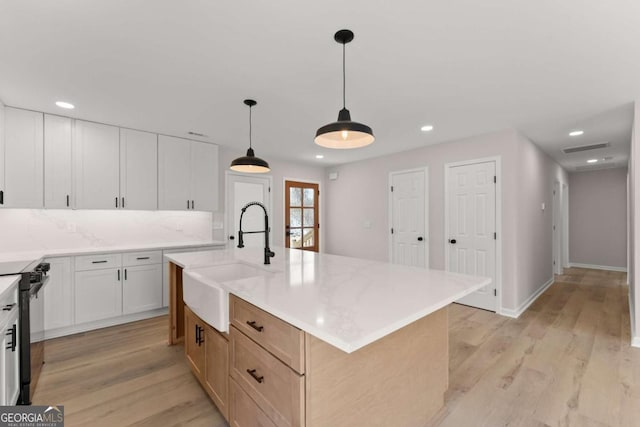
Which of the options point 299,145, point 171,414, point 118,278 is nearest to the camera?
point 171,414

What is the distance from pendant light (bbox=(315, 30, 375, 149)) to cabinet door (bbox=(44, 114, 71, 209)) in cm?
318

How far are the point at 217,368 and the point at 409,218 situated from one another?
376 centimetres

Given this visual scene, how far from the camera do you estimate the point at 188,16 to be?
63.9 inches

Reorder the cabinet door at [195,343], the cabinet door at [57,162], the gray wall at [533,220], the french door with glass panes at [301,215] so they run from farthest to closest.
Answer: the french door with glass panes at [301,215] → the gray wall at [533,220] → the cabinet door at [57,162] → the cabinet door at [195,343]

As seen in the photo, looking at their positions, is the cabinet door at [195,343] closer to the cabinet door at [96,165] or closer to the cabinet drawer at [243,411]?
the cabinet drawer at [243,411]

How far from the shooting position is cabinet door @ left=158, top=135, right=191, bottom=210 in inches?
153

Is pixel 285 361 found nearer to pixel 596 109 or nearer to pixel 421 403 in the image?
pixel 421 403

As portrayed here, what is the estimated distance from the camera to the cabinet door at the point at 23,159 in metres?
2.93

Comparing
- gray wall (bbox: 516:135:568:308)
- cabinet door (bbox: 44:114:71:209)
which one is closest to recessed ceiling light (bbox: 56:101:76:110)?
cabinet door (bbox: 44:114:71:209)

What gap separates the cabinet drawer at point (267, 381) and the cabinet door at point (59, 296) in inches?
107

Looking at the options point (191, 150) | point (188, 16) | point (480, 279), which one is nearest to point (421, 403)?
point (480, 279)

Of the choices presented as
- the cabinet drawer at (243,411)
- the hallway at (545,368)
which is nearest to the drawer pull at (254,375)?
the cabinet drawer at (243,411)

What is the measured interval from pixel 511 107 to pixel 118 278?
4775 mm

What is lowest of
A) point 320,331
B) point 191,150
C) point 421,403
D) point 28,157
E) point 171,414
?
point 171,414
